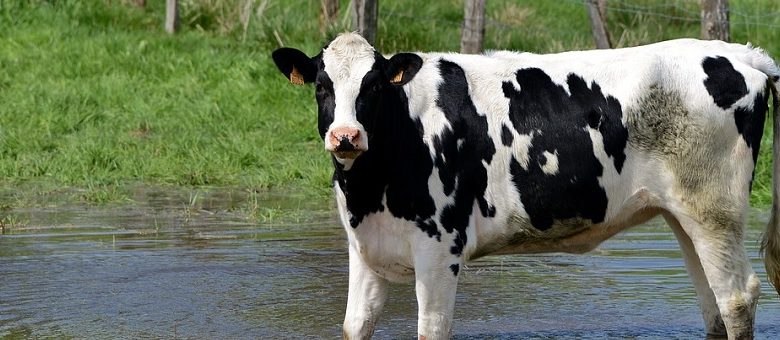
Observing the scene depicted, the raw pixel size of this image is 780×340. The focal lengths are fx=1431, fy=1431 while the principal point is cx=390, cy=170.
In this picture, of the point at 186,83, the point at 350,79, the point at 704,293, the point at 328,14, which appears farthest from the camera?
the point at 328,14

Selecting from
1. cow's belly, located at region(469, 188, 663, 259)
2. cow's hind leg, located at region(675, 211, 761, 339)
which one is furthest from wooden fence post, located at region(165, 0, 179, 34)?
cow's hind leg, located at region(675, 211, 761, 339)

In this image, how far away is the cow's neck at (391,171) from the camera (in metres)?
6.07

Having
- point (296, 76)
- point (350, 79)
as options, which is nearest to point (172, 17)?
point (296, 76)

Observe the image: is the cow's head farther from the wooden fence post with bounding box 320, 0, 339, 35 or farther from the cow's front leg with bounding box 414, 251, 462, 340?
the wooden fence post with bounding box 320, 0, 339, 35

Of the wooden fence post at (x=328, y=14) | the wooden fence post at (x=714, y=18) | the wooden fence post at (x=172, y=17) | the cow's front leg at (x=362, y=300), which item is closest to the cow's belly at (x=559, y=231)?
the cow's front leg at (x=362, y=300)

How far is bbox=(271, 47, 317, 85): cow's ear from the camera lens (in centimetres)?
609

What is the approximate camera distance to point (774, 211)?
6.65 metres

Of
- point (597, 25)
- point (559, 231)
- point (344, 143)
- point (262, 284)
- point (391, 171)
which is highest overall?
point (597, 25)

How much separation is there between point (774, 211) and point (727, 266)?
1.49ft

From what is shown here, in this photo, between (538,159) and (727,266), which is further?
(727,266)

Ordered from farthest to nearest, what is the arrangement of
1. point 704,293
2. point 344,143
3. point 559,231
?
point 704,293 → point 559,231 → point 344,143

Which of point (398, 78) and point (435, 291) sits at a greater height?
point (398, 78)

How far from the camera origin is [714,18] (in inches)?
521

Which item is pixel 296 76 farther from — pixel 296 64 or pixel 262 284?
pixel 262 284
